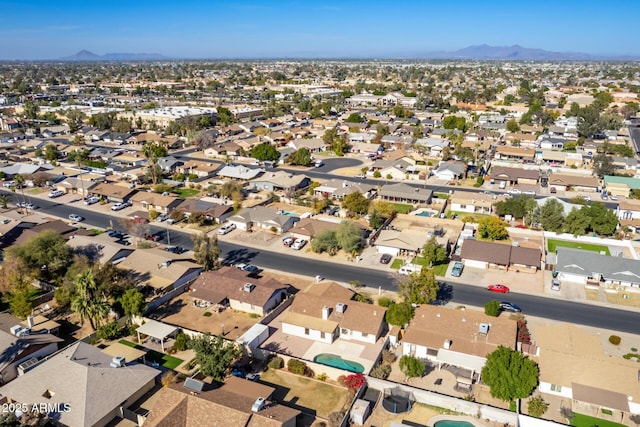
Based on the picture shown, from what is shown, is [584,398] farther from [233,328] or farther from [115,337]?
[115,337]

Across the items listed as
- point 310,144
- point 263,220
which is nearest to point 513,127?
point 310,144

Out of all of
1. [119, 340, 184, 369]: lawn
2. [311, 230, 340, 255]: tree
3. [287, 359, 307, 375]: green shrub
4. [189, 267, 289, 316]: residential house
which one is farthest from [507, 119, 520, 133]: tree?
[119, 340, 184, 369]: lawn

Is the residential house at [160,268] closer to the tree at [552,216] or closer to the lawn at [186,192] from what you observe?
the lawn at [186,192]

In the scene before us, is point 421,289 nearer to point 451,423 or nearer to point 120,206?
point 451,423

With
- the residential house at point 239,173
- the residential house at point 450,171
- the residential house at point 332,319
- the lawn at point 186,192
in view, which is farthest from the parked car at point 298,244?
the residential house at point 450,171

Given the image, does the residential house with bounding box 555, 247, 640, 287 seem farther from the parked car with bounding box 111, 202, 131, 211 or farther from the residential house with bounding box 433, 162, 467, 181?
the parked car with bounding box 111, 202, 131, 211

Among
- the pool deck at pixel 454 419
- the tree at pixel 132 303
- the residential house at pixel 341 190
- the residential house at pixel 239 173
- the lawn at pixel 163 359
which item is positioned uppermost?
the residential house at pixel 239 173

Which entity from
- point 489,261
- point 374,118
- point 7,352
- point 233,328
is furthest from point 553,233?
point 374,118
